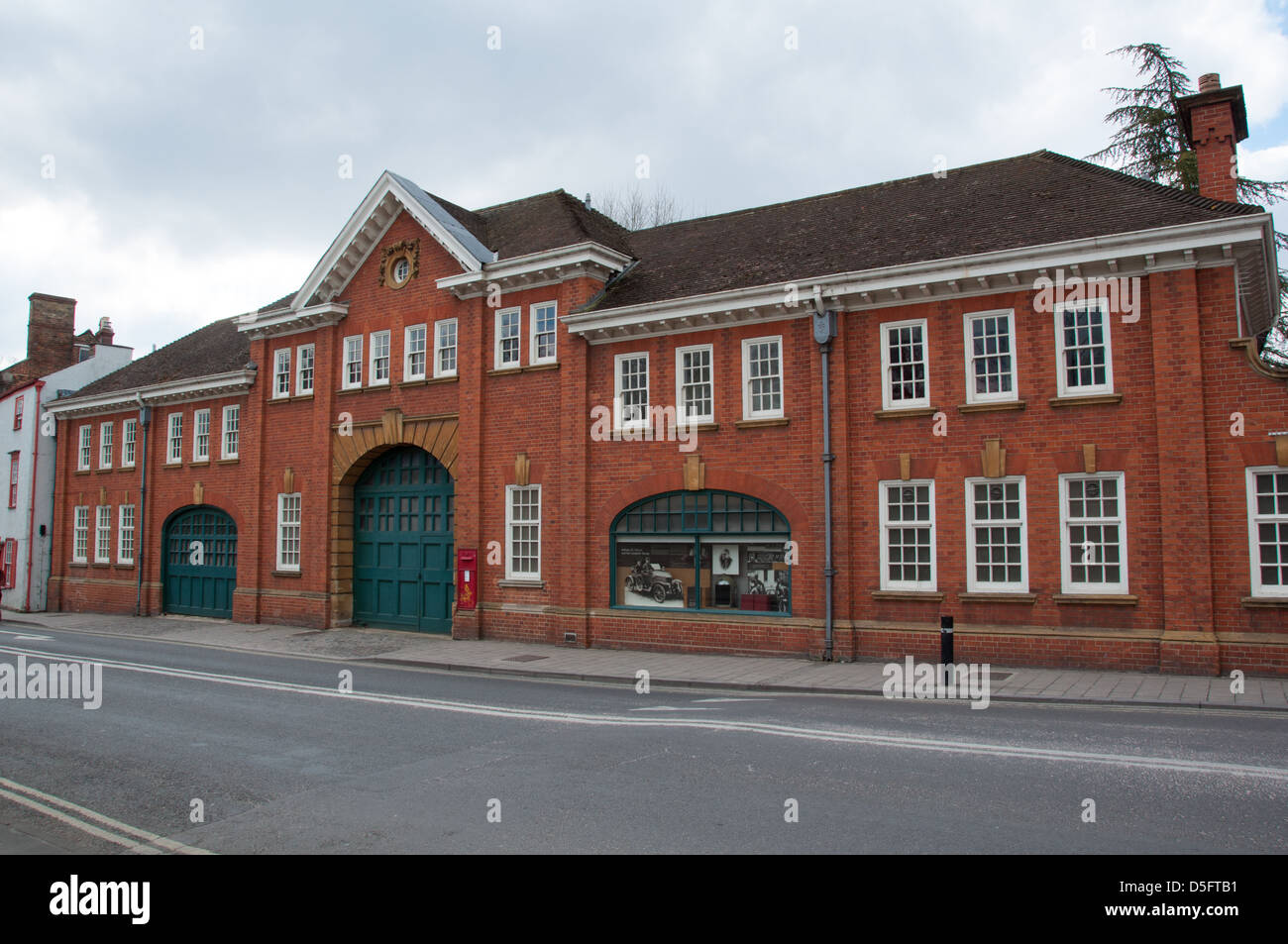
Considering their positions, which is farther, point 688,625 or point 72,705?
point 688,625

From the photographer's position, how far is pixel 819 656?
16812mm

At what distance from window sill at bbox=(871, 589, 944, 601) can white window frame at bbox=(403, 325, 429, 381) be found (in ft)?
41.3

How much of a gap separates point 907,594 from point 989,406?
3573mm

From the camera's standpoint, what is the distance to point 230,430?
28.0 m

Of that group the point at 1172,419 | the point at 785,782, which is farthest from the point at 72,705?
the point at 1172,419

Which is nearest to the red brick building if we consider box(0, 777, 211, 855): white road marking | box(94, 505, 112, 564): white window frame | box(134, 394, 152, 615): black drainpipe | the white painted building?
box(134, 394, 152, 615): black drainpipe

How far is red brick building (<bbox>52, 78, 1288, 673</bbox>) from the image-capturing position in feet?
47.1

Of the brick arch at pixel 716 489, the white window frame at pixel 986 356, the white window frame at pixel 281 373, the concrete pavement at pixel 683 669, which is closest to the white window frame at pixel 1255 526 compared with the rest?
the concrete pavement at pixel 683 669

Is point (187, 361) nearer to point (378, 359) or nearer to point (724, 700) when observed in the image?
point (378, 359)

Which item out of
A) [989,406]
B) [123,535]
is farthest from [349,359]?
[989,406]

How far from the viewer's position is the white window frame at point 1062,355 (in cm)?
1505

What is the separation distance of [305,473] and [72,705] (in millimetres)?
13264

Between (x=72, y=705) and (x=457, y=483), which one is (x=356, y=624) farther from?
(x=72, y=705)
